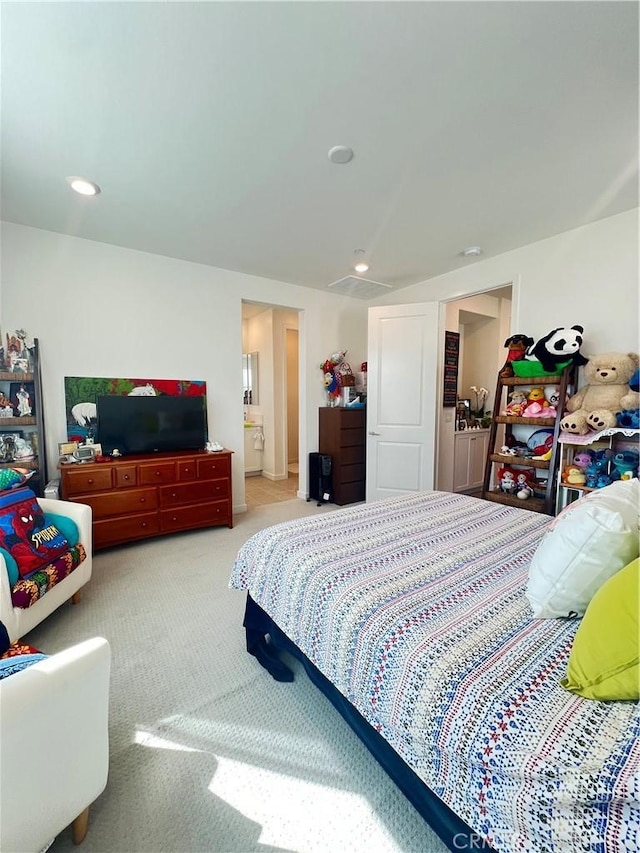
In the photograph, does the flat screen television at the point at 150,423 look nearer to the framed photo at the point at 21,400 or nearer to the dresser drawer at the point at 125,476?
the dresser drawer at the point at 125,476

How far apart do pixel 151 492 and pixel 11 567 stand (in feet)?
4.41

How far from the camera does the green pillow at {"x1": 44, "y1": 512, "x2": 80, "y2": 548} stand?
6.89 ft

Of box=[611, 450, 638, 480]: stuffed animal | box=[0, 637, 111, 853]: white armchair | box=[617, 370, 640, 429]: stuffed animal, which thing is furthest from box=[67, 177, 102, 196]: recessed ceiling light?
box=[611, 450, 638, 480]: stuffed animal

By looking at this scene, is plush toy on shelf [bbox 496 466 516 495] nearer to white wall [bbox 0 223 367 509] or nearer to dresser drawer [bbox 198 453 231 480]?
white wall [bbox 0 223 367 509]

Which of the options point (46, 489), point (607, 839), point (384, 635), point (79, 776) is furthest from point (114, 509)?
point (607, 839)

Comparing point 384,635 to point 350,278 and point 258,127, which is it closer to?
point 258,127

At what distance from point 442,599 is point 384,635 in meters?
0.26

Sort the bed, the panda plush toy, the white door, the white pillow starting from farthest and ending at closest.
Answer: the white door
the panda plush toy
the white pillow
the bed

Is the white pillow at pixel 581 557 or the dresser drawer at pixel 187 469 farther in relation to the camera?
the dresser drawer at pixel 187 469

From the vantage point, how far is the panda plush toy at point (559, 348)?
103 inches

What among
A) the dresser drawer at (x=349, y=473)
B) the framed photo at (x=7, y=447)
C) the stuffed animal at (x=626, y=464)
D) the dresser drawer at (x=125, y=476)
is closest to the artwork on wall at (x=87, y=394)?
the framed photo at (x=7, y=447)

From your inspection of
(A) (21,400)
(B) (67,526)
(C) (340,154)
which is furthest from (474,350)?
(A) (21,400)

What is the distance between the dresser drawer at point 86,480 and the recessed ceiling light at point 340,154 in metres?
2.72

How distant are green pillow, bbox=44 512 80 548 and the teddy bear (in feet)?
11.1
